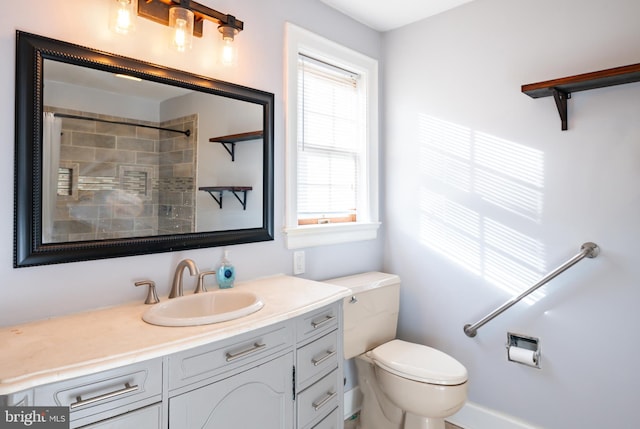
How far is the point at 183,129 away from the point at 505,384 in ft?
6.91

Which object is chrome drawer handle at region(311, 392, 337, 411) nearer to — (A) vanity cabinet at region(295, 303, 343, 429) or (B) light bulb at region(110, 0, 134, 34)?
(A) vanity cabinet at region(295, 303, 343, 429)

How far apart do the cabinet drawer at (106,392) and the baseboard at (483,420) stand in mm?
1849

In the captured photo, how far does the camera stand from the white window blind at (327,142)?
2.19 m

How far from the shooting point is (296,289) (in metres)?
1.68

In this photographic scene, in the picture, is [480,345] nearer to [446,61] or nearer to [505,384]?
[505,384]

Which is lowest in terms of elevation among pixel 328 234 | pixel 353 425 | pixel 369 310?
pixel 353 425

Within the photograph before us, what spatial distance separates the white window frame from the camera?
2.00m

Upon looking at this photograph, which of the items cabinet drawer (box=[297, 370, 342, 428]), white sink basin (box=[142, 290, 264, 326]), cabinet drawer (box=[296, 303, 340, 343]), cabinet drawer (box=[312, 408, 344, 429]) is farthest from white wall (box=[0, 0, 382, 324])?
cabinet drawer (box=[312, 408, 344, 429])

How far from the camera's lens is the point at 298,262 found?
206 cm

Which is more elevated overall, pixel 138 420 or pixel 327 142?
pixel 327 142

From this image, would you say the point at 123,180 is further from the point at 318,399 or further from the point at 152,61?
the point at 318,399

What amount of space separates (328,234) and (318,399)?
0.93 metres

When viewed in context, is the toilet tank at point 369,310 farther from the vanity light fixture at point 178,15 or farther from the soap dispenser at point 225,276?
the vanity light fixture at point 178,15

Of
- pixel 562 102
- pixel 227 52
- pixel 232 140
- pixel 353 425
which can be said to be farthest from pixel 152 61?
pixel 353 425
